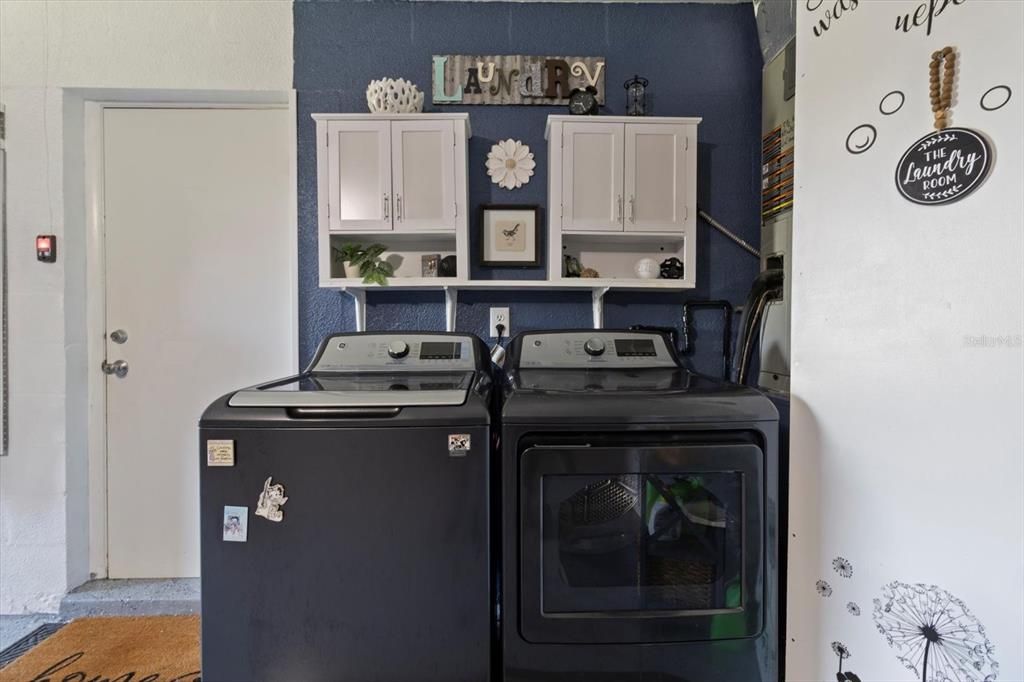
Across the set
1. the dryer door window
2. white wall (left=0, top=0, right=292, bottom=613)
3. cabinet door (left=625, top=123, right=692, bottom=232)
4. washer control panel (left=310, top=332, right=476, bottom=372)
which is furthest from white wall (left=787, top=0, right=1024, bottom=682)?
white wall (left=0, top=0, right=292, bottom=613)

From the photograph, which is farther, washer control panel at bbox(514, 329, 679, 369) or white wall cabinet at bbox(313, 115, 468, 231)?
white wall cabinet at bbox(313, 115, 468, 231)

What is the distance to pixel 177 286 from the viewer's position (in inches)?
81.7

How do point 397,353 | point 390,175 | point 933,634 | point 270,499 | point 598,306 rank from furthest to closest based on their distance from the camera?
point 598,306 → point 390,175 → point 397,353 → point 270,499 → point 933,634

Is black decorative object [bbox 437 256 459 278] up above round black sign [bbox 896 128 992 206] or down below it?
below

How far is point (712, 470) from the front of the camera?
110cm

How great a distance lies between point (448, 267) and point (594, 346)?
683 millimetres

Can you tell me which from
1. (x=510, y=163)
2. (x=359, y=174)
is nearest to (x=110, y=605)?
(x=359, y=174)

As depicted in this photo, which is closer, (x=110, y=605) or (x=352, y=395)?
(x=352, y=395)

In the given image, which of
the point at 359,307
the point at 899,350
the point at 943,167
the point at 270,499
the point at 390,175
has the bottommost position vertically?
the point at 270,499

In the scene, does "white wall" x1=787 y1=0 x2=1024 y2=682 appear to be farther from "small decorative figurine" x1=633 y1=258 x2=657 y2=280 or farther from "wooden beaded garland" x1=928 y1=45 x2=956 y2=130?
"small decorative figurine" x1=633 y1=258 x2=657 y2=280

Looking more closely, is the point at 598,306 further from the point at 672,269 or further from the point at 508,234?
the point at 508,234

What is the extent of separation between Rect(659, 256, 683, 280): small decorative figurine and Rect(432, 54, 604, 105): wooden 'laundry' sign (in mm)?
A: 827

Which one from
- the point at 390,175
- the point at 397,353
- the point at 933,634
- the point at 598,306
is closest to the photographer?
the point at 933,634

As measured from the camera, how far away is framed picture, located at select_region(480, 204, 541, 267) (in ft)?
6.48
